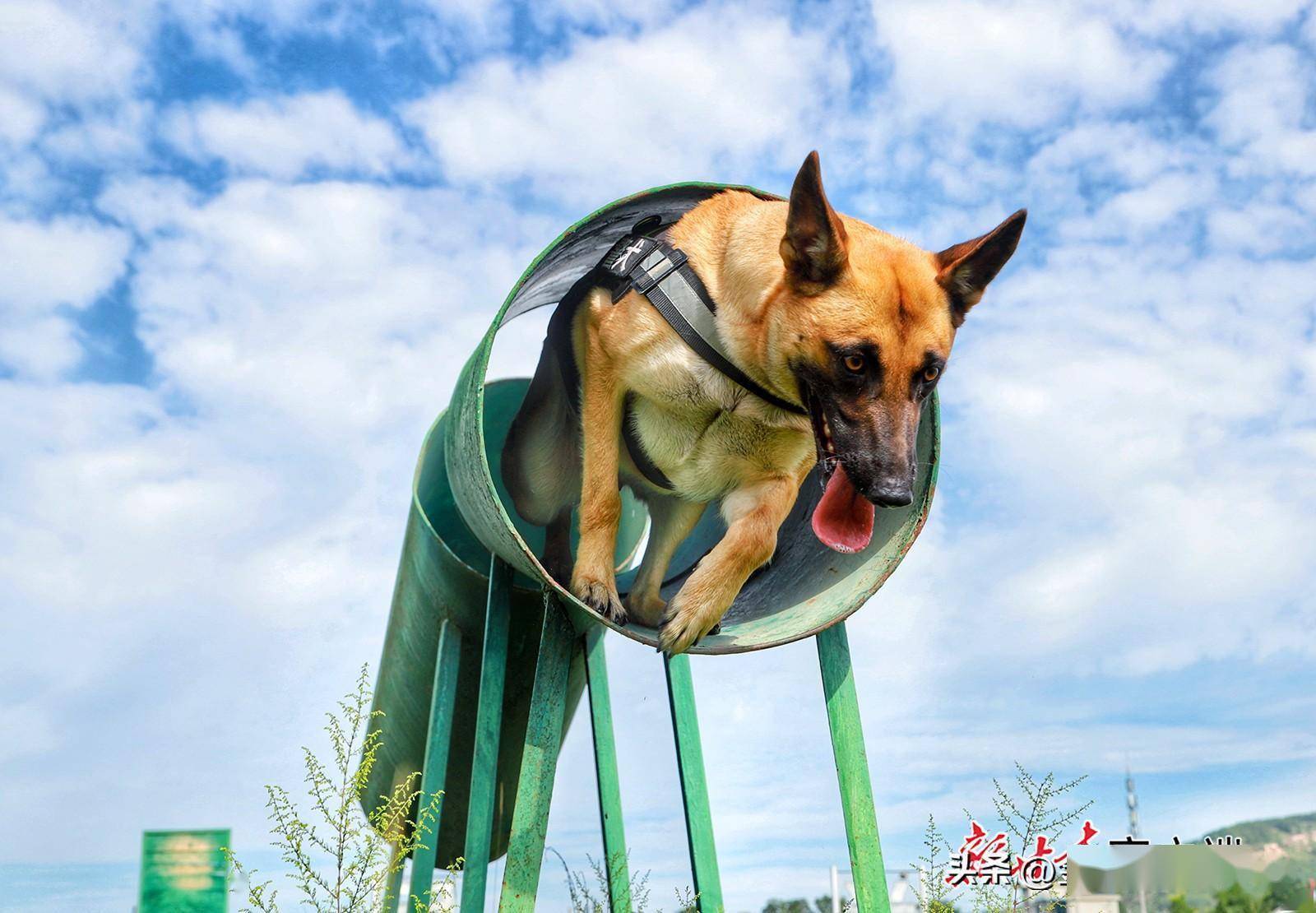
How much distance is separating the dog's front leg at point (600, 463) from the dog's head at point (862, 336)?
102 centimetres

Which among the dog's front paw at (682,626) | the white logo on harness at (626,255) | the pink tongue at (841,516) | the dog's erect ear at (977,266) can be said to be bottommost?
the dog's front paw at (682,626)

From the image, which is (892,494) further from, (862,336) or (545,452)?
(545,452)

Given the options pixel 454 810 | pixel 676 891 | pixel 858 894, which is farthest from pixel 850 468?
pixel 454 810

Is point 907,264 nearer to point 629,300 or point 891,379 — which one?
point 891,379

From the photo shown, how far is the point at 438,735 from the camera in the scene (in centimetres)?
653

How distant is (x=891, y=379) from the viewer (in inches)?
161

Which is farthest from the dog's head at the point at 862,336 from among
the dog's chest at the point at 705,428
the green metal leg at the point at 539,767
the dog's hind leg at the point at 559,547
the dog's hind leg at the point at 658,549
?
the dog's hind leg at the point at 559,547

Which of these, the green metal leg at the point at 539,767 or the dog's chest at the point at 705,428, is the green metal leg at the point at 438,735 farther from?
the dog's chest at the point at 705,428

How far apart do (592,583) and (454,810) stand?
3.57 m

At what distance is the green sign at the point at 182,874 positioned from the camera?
7895 mm

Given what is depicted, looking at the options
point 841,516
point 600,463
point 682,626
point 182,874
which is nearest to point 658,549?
point 600,463

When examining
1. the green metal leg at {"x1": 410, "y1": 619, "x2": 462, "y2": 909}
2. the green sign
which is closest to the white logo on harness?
the green metal leg at {"x1": 410, "y1": 619, "x2": 462, "y2": 909}

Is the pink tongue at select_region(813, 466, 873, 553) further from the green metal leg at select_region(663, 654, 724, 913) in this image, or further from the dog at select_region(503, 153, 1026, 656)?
the green metal leg at select_region(663, 654, 724, 913)

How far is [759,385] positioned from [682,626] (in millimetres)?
1058
